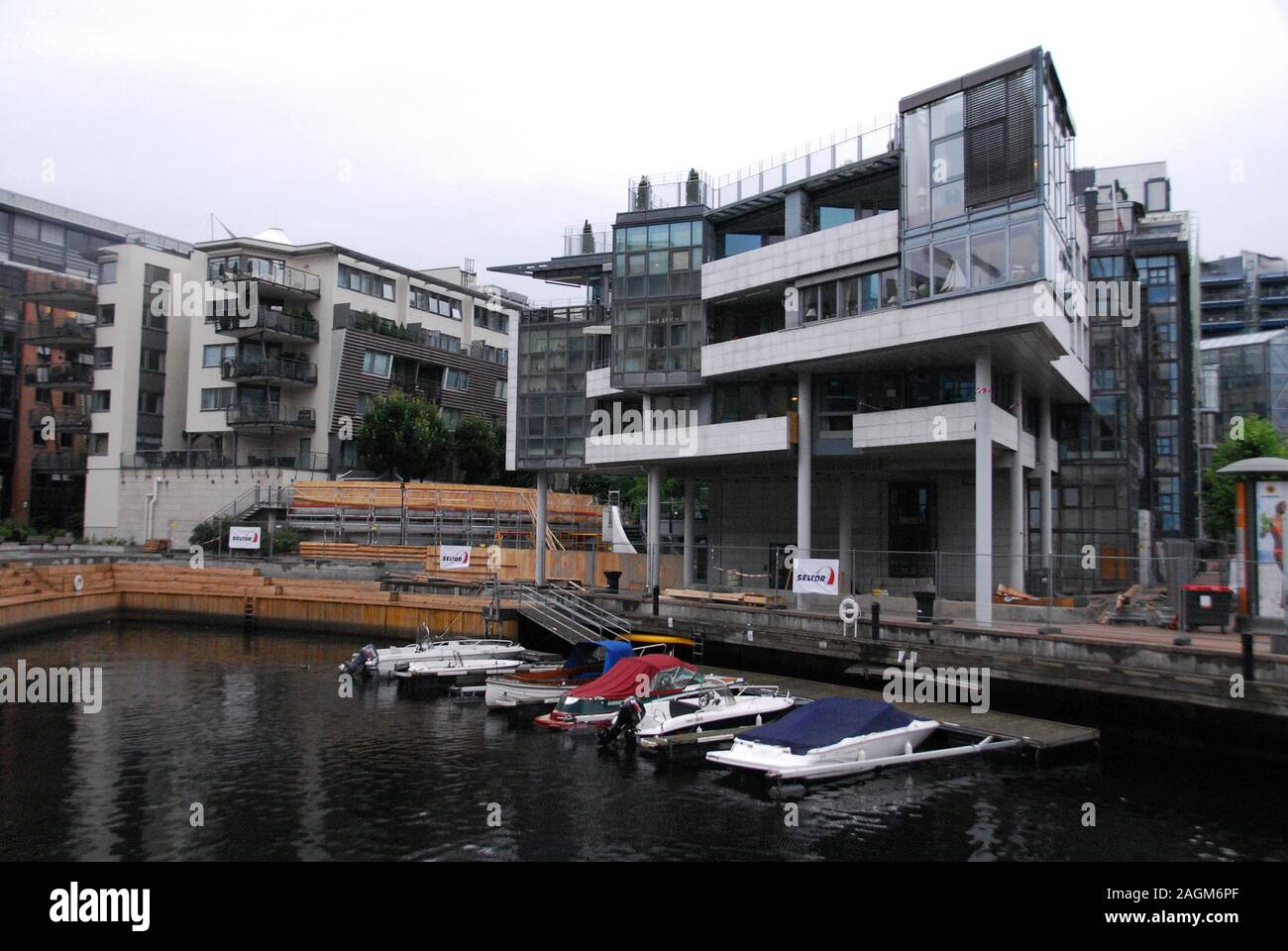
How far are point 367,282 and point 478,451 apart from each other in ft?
51.4

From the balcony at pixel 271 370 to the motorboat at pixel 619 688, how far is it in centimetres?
4608

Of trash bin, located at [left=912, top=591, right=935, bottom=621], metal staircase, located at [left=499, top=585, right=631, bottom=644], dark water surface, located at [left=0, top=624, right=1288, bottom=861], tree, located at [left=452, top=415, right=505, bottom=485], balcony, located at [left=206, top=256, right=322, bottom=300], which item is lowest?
dark water surface, located at [left=0, top=624, right=1288, bottom=861]

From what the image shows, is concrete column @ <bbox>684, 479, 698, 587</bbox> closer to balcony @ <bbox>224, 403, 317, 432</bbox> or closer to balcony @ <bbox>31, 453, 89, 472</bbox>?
balcony @ <bbox>224, 403, 317, 432</bbox>

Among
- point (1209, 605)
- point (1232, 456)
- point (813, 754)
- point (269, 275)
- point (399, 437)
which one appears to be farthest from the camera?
point (269, 275)

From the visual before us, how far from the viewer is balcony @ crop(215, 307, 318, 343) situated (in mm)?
63812

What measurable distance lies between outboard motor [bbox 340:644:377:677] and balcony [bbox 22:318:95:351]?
171ft

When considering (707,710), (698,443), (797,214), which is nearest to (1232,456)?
(797,214)

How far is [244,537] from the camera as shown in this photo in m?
54.3

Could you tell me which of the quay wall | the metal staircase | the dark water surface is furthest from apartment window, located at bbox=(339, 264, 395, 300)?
the dark water surface

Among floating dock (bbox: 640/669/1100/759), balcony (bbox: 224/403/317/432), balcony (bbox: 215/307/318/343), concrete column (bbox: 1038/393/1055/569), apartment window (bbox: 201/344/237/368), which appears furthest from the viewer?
apartment window (bbox: 201/344/237/368)

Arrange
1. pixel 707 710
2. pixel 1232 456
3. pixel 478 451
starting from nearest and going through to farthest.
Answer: pixel 707 710, pixel 1232 456, pixel 478 451

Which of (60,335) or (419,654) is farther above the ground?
(60,335)

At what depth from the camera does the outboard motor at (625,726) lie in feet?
75.9

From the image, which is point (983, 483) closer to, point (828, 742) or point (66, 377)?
point (828, 742)
